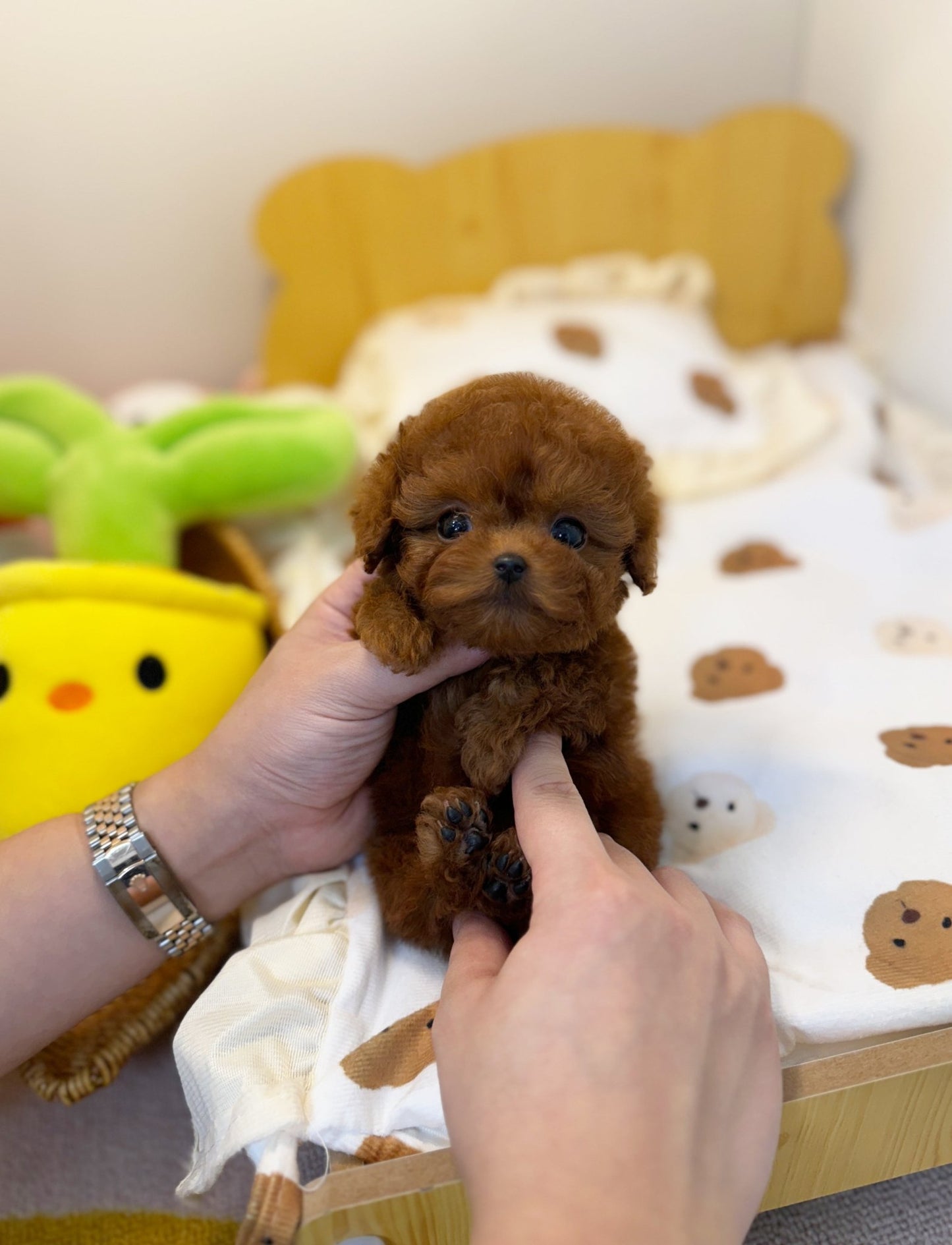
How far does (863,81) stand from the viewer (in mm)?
2143

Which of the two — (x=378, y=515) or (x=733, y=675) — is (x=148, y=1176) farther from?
(x=733, y=675)

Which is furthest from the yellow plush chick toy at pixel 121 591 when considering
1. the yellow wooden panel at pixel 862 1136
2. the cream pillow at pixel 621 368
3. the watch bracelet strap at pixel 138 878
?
the yellow wooden panel at pixel 862 1136

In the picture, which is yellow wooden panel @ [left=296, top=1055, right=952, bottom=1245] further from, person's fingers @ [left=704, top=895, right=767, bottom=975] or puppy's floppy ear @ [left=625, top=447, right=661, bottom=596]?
puppy's floppy ear @ [left=625, top=447, right=661, bottom=596]

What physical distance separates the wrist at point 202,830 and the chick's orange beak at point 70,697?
216 mm

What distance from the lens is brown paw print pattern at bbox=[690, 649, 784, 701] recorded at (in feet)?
4.19

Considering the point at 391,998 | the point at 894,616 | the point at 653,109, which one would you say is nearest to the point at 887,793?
the point at 894,616

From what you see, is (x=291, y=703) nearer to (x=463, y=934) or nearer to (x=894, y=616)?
(x=463, y=934)

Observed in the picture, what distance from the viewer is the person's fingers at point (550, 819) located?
75 centimetres

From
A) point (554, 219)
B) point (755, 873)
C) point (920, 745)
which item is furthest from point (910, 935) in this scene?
point (554, 219)

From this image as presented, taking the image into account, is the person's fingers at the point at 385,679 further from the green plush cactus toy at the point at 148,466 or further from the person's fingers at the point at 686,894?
the green plush cactus toy at the point at 148,466

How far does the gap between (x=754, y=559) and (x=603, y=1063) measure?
1.12 meters

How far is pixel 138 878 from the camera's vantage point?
1009 millimetres

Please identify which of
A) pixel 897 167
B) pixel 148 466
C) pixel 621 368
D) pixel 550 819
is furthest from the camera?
pixel 897 167

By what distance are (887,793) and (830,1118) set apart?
0.36m
